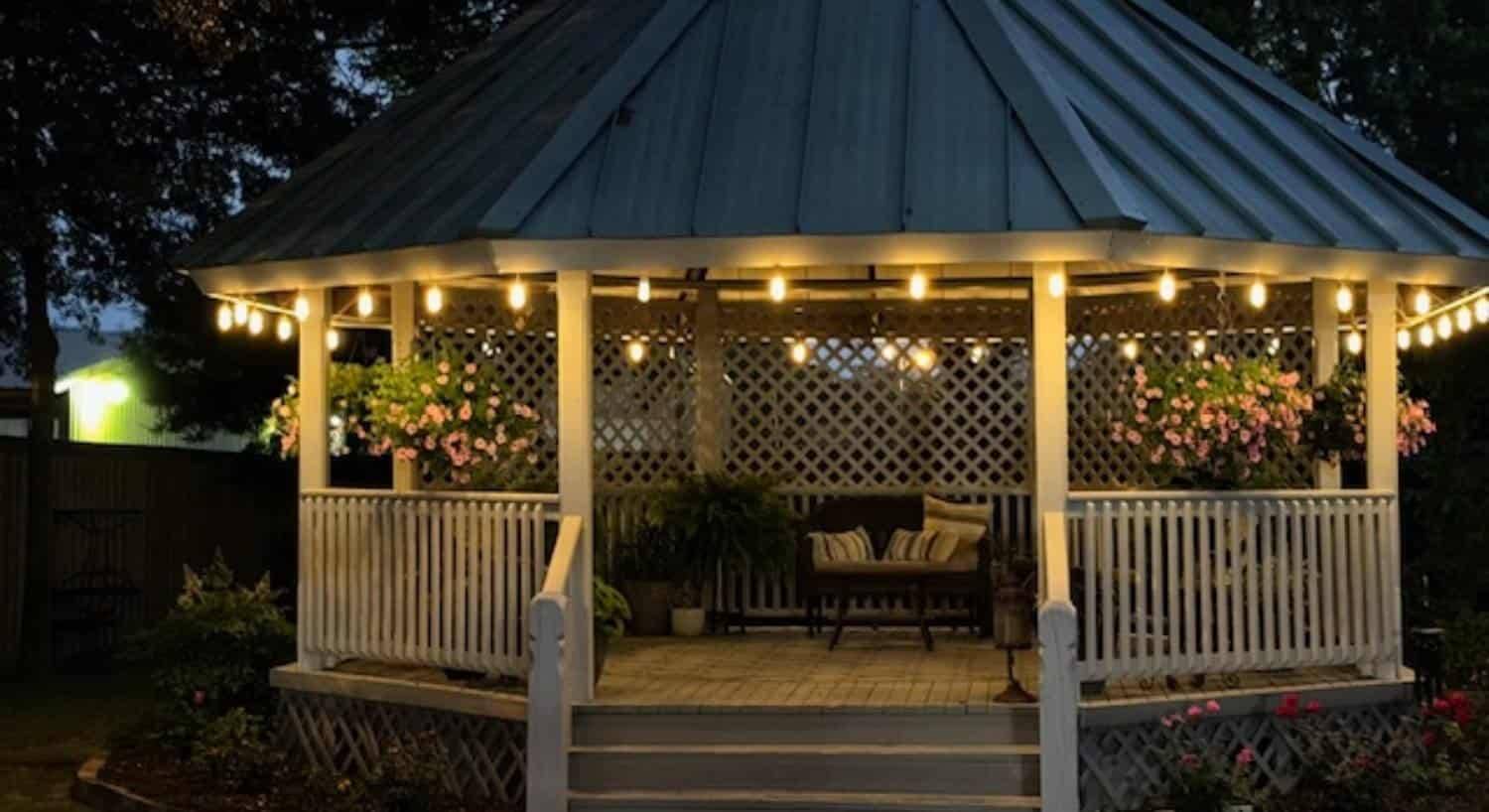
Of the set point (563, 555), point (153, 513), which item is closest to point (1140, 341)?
point (563, 555)

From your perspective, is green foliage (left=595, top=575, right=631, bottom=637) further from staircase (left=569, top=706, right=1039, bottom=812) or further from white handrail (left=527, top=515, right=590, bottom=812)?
white handrail (left=527, top=515, right=590, bottom=812)

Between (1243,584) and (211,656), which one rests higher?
(1243,584)

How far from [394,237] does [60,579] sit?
29.7 feet

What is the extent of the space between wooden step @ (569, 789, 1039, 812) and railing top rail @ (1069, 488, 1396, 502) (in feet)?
5.11

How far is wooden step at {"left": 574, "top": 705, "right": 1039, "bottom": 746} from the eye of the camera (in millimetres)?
9867

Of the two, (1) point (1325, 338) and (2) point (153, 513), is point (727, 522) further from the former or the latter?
(2) point (153, 513)

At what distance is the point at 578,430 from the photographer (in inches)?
405

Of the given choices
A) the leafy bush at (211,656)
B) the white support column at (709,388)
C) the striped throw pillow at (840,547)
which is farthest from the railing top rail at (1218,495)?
the leafy bush at (211,656)

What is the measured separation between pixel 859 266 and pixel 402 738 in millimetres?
3567

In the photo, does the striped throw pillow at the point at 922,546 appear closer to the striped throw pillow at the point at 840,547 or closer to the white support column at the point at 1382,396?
the striped throw pillow at the point at 840,547

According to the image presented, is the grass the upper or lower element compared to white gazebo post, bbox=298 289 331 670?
lower

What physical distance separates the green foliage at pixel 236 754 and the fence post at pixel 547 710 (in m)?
1.92

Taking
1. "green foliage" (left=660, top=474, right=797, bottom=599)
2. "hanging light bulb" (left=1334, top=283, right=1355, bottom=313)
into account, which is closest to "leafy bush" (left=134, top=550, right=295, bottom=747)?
"green foliage" (left=660, top=474, right=797, bottom=599)

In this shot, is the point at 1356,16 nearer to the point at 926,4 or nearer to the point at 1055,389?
the point at 926,4
